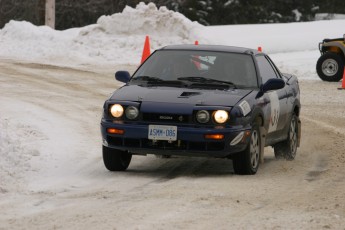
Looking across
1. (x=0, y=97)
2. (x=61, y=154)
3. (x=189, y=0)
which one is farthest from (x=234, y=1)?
(x=61, y=154)

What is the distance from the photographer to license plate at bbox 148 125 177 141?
407 inches

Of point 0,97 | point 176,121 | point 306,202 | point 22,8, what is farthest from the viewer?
point 22,8

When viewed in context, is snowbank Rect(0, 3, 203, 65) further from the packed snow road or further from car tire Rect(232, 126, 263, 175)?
car tire Rect(232, 126, 263, 175)

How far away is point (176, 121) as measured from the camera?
10352 mm

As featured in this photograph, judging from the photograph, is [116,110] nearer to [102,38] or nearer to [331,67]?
[331,67]

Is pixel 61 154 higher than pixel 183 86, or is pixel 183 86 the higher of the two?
pixel 183 86

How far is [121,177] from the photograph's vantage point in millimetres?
10617

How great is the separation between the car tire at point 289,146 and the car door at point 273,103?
Answer: 0.34 m

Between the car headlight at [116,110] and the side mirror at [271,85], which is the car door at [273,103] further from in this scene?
the car headlight at [116,110]

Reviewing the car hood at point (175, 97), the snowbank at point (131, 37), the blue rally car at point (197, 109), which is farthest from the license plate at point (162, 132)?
the snowbank at point (131, 37)

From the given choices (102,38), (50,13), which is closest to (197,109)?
(102,38)

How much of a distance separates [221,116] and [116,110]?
1097 mm

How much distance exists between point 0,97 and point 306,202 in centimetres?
957

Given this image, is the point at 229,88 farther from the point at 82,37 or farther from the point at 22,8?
the point at 22,8
